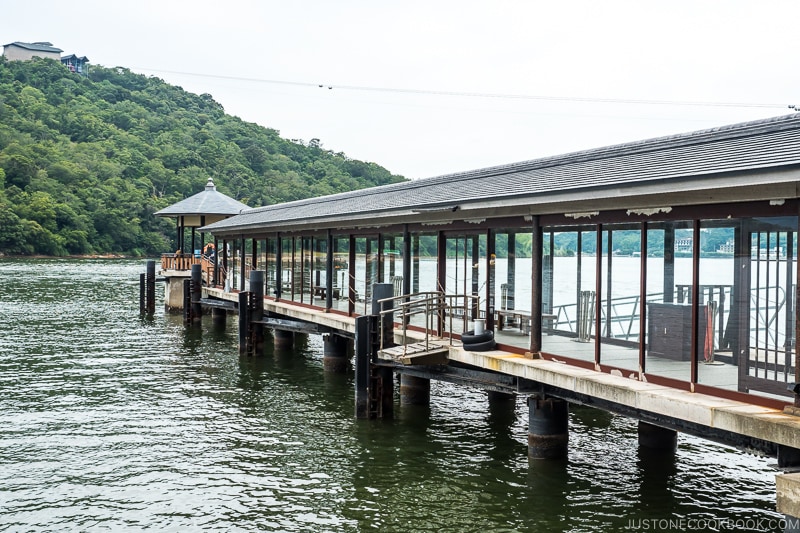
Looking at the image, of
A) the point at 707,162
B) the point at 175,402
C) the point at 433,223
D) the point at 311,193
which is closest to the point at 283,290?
the point at 175,402

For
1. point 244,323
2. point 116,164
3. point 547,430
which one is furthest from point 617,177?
point 116,164

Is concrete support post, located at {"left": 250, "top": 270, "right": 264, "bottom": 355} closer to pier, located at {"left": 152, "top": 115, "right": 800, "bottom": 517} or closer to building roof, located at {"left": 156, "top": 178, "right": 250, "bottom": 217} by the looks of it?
pier, located at {"left": 152, "top": 115, "right": 800, "bottom": 517}

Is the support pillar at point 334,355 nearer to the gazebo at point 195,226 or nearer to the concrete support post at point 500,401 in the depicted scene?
the concrete support post at point 500,401

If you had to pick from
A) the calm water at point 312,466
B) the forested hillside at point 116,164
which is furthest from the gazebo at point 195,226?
the forested hillside at point 116,164

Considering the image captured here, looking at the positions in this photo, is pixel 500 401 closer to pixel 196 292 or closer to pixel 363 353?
pixel 363 353

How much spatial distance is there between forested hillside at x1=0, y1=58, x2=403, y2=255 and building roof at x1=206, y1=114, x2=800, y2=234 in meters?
99.6

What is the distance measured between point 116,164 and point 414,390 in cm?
12220

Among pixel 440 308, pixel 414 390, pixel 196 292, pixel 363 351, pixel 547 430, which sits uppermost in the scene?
pixel 440 308

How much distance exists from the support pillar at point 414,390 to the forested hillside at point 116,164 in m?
99.3

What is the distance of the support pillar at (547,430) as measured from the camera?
15.3 meters

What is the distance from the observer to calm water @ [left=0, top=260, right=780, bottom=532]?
520 inches

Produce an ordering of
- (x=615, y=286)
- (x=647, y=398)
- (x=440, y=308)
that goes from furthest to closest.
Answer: (x=440, y=308)
(x=615, y=286)
(x=647, y=398)

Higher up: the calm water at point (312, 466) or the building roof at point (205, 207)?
the building roof at point (205, 207)

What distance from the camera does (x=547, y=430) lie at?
15477 mm
